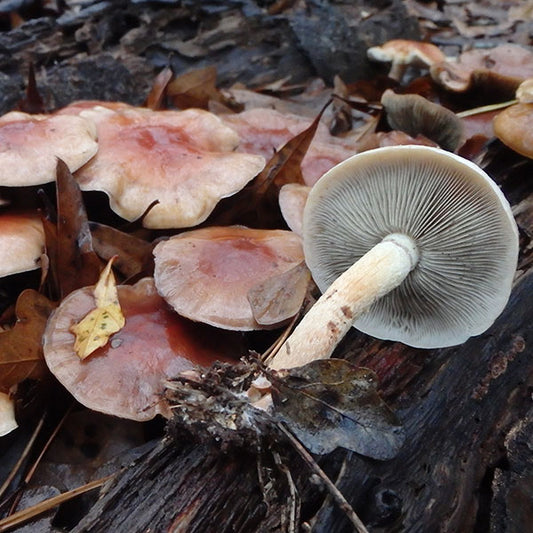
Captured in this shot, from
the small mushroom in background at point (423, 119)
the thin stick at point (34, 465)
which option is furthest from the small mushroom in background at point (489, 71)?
the thin stick at point (34, 465)

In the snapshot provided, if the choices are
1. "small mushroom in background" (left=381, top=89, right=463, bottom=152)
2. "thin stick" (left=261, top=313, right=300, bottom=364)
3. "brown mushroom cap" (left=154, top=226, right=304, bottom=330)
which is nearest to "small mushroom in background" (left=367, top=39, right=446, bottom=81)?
"small mushroom in background" (left=381, top=89, right=463, bottom=152)

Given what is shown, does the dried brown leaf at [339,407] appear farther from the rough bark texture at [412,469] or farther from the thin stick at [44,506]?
the thin stick at [44,506]

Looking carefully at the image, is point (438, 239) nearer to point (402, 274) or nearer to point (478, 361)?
point (402, 274)

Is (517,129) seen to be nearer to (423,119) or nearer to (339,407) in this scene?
(423,119)

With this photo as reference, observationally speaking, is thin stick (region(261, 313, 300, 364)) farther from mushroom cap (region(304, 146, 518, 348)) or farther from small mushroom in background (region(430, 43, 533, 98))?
small mushroom in background (region(430, 43, 533, 98))

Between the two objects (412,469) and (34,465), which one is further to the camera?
(34,465)

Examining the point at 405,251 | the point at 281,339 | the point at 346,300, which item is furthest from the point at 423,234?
the point at 281,339
